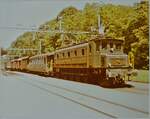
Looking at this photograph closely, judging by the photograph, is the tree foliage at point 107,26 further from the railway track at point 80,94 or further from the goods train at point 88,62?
the railway track at point 80,94

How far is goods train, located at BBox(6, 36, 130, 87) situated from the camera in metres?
3.43

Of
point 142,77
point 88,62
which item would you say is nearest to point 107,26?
point 88,62

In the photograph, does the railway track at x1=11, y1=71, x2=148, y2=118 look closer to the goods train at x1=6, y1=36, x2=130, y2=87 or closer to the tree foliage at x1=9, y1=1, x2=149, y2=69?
the goods train at x1=6, y1=36, x2=130, y2=87

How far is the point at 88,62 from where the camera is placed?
3.50 meters

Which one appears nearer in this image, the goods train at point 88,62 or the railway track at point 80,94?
the railway track at point 80,94

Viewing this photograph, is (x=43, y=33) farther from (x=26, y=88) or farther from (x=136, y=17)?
(x=136, y=17)

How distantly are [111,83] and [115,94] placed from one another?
105 millimetres

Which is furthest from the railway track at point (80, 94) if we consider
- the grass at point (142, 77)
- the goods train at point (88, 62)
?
the grass at point (142, 77)

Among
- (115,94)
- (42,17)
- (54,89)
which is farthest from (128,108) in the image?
(42,17)

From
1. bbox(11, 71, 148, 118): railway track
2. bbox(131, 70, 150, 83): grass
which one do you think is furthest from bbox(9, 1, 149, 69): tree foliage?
bbox(11, 71, 148, 118): railway track

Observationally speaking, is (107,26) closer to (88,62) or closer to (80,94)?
(88,62)

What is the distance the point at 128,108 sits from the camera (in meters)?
3.34

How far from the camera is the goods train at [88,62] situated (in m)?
3.43

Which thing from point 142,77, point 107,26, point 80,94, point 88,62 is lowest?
point 80,94
